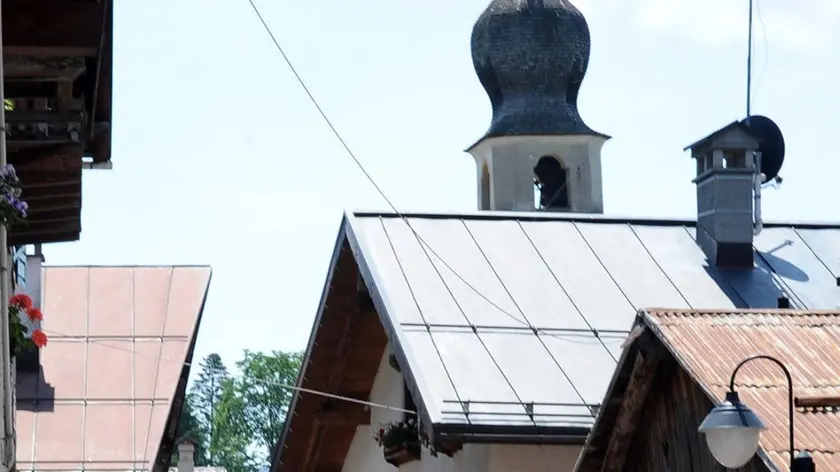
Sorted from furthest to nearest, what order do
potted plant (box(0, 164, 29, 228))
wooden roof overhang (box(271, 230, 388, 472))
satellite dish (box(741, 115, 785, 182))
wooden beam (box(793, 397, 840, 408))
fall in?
satellite dish (box(741, 115, 785, 182)) → wooden roof overhang (box(271, 230, 388, 472)) → wooden beam (box(793, 397, 840, 408)) → potted plant (box(0, 164, 29, 228))

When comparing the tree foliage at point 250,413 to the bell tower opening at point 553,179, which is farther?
the tree foliage at point 250,413

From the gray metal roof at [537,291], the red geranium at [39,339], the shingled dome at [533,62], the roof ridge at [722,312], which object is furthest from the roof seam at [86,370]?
the red geranium at [39,339]

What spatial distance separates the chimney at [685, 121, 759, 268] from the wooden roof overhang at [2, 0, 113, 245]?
24.7ft

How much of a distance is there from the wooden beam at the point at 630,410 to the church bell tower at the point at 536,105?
731 inches

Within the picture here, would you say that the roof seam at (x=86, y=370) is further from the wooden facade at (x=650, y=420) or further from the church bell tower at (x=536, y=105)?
the wooden facade at (x=650, y=420)

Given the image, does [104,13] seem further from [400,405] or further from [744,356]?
[400,405]

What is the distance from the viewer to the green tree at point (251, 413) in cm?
7200

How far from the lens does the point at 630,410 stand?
1206 cm

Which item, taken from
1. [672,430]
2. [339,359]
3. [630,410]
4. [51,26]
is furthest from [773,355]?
[339,359]

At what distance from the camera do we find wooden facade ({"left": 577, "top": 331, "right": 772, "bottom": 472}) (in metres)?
11.4

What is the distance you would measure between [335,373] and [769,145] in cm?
611

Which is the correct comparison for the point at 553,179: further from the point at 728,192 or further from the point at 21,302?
the point at 21,302

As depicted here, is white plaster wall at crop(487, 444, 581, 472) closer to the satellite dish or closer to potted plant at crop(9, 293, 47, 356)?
potted plant at crop(9, 293, 47, 356)

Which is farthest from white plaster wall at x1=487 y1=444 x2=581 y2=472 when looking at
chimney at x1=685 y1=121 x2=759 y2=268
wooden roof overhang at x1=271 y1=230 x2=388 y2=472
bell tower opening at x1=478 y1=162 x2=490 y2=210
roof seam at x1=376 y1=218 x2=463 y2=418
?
bell tower opening at x1=478 y1=162 x2=490 y2=210
